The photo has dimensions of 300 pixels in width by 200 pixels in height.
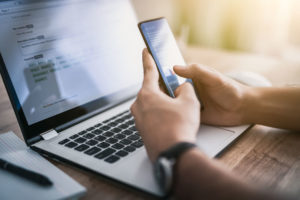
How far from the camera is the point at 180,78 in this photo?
26.1 inches

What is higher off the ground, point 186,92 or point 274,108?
point 186,92

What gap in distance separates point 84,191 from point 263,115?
43 cm

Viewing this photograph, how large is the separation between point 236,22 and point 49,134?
5.74 feet

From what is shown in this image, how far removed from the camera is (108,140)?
581 mm

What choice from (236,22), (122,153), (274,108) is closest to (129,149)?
(122,153)

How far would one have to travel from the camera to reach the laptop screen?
1.94 feet

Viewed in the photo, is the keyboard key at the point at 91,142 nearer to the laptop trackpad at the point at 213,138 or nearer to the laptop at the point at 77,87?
the laptop at the point at 77,87

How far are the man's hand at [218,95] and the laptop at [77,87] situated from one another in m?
0.03

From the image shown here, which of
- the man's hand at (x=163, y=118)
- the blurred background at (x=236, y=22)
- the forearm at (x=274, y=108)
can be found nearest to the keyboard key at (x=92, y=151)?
the man's hand at (x=163, y=118)

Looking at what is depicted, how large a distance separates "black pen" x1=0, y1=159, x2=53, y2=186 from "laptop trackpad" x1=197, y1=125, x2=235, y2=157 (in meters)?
0.28

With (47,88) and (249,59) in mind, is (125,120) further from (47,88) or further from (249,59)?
(249,59)

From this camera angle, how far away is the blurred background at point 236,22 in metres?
1.82

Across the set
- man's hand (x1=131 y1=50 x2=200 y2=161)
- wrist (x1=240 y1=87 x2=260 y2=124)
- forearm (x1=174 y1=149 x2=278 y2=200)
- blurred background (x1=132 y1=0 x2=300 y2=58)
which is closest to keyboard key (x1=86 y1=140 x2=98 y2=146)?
man's hand (x1=131 y1=50 x2=200 y2=161)

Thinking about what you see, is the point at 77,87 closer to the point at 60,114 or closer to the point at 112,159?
the point at 60,114
